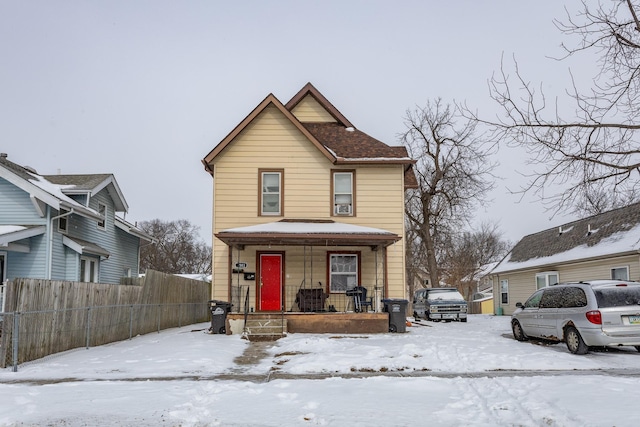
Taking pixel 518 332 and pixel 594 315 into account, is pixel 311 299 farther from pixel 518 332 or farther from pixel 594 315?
pixel 594 315

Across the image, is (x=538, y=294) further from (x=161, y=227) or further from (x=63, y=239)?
(x=161, y=227)

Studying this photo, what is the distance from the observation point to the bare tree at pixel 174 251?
72938mm

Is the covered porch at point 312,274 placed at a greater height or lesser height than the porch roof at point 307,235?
lesser

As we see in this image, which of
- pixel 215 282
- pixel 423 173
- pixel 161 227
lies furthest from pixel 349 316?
pixel 161 227

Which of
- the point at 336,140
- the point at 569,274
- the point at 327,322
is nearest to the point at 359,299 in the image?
the point at 327,322

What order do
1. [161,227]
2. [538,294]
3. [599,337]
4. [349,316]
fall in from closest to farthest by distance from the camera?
[599,337] → [538,294] → [349,316] → [161,227]

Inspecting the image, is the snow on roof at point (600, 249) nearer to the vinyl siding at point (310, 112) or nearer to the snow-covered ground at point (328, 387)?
the snow-covered ground at point (328, 387)

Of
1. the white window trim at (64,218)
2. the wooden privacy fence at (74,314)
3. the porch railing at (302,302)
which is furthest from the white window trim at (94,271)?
the porch railing at (302,302)

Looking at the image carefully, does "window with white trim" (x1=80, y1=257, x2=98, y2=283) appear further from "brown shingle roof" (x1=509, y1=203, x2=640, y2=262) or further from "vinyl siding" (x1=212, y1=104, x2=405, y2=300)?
"brown shingle roof" (x1=509, y1=203, x2=640, y2=262)

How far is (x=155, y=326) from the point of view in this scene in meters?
18.9

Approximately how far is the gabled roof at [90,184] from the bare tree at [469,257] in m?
35.8

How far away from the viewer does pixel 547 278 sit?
27859mm

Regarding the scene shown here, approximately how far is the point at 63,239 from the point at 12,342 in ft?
36.1

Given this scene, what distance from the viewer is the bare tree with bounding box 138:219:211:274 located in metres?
72.9
